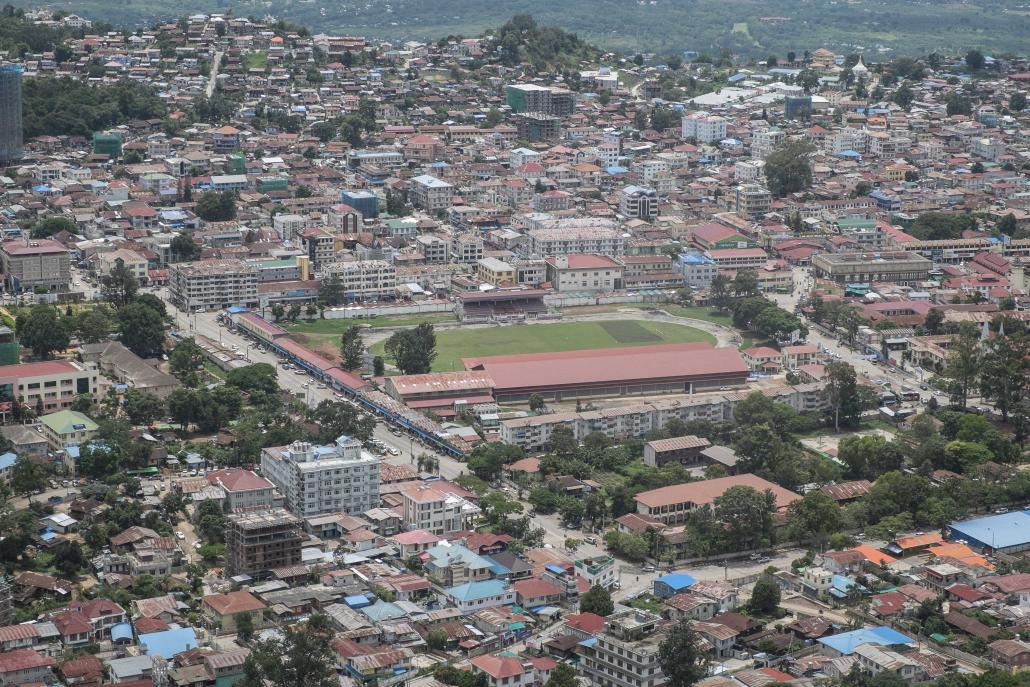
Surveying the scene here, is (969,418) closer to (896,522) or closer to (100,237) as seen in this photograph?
(896,522)

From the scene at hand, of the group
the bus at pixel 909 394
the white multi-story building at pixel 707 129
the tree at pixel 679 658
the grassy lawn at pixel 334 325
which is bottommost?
the grassy lawn at pixel 334 325

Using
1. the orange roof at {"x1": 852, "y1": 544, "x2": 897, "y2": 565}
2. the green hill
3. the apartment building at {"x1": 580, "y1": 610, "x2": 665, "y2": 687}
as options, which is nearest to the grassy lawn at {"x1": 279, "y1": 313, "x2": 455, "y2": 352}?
the orange roof at {"x1": 852, "y1": 544, "x2": 897, "y2": 565}

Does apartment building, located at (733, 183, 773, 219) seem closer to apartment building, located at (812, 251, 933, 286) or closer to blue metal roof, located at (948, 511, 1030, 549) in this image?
apartment building, located at (812, 251, 933, 286)

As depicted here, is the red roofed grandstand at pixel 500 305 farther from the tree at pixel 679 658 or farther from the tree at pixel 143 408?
the tree at pixel 679 658

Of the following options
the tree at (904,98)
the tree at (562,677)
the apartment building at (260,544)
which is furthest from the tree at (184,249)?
the tree at (904,98)

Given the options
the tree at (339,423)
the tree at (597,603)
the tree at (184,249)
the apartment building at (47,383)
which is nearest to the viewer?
the tree at (597,603)
